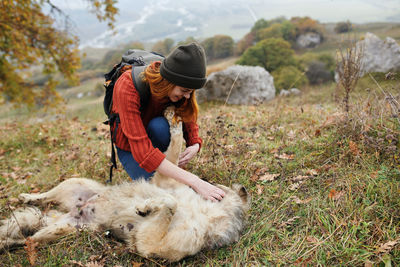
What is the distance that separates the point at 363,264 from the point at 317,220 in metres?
0.46

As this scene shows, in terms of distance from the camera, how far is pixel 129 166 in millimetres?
2775

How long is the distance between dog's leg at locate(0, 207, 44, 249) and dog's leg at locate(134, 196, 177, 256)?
42.2 inches

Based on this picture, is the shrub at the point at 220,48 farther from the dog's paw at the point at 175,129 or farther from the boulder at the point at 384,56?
the dog's paw at the point at 175,129

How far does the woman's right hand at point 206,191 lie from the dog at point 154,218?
3.2 inches

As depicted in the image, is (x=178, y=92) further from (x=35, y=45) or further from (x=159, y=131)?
(x=35, y=45)

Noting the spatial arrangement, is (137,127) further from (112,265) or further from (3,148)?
(3,148)

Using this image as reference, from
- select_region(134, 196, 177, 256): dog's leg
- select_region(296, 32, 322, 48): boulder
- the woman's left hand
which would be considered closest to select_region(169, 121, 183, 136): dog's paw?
the woman's left hand

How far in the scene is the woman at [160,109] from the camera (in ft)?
6.61

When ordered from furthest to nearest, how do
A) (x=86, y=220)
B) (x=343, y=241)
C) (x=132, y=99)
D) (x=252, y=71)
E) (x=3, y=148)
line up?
1. (x=252, y=71)
2. (x=3, y=148)
3. (x=86, y=220)
4. (x=132, y=99)
5. (x=343, y=241)

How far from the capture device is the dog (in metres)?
2.09

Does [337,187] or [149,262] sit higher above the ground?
[337,187]

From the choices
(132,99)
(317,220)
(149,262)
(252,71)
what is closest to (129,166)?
(132,99)

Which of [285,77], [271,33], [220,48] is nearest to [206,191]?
[285,77]

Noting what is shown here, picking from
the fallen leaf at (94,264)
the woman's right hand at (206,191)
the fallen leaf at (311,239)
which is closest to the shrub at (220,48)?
the woman's right hand at (206,191)
